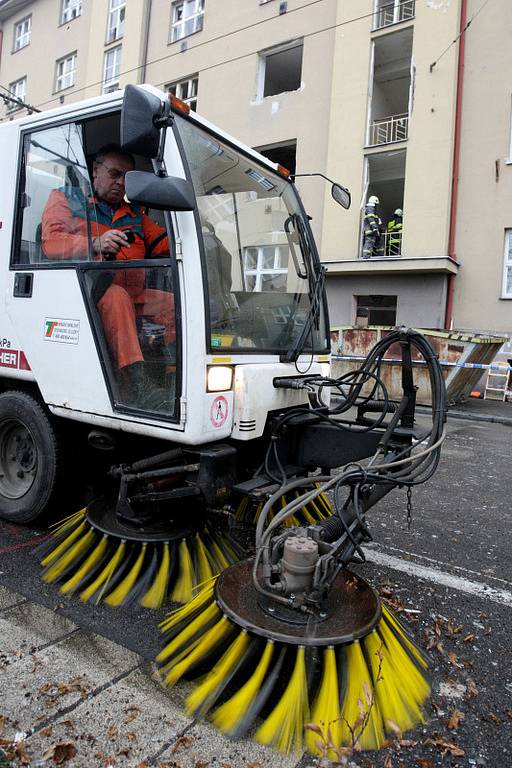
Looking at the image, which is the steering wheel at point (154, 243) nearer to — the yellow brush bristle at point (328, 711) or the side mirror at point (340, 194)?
the side mirror at point (340, 194)

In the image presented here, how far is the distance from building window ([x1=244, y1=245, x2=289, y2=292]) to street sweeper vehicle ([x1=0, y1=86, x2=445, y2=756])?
0.02 meters

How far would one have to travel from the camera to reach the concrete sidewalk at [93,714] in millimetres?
1714

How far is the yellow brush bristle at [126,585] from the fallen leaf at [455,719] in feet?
5.04

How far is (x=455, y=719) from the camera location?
6.42 feet

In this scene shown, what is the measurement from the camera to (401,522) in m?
4.25

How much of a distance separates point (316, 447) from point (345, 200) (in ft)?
6.64

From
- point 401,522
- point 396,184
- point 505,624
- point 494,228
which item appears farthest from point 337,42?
point 505,624

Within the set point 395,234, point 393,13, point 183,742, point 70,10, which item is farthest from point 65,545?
point 70,10

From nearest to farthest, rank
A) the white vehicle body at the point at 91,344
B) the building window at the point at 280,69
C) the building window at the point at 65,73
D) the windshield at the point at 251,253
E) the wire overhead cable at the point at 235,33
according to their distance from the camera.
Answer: the white vehicle body at the point at 91,344 → the windshield at the point at 251,253 → the wire overhead cable at the point at 235,33 → the building window at the point at 280,69 → the building window at the point at 65,73

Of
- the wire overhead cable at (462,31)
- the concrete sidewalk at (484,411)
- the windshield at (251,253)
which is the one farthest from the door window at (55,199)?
the wire overhead cable at (462,31)

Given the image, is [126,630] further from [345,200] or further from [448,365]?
[448,365]

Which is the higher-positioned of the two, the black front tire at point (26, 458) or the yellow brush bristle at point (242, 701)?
the black front tire at point (26, 458)

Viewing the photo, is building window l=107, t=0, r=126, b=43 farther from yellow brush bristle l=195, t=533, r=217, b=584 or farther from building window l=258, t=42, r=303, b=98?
yellow brush bristle l=195, t=533, r=217, b=584

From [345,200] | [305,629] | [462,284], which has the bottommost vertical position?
[305,629]
